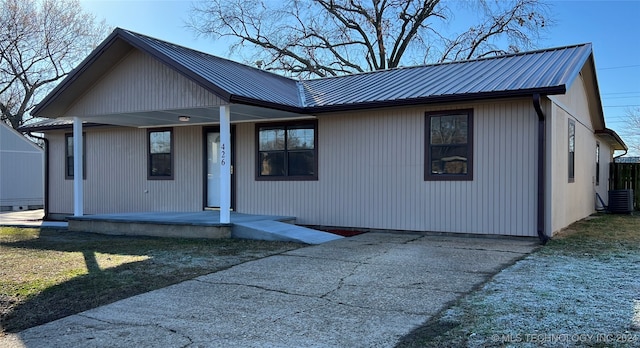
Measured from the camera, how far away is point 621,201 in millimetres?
14766

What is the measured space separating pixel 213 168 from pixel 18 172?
15.2m

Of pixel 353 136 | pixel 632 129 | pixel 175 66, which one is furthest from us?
pixel 632 129

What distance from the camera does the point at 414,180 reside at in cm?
992

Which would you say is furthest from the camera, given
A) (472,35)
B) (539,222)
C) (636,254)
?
(472,35)

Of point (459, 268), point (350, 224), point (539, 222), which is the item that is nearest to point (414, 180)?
point (350, 224)

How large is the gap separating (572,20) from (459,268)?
64.6 ft

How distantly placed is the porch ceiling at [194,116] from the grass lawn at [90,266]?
2.64 metres

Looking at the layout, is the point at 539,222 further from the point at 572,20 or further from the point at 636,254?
the point at 572,20

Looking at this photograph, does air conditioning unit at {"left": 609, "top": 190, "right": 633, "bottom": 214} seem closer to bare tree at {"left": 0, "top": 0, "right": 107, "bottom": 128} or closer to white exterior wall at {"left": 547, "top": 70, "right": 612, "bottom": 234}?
white exterior wall at {"left": 547, "top": 70, "right": 612, "bottom": 234}

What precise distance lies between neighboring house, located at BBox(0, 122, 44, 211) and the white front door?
47.5ft

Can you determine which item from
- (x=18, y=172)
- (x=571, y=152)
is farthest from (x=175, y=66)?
(x=18, y=172)

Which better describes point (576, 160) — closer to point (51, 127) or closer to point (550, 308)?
point (550, 308)

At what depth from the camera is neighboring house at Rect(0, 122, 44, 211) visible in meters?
22.1

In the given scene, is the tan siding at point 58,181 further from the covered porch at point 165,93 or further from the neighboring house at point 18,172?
the neighboring house at point 18,172
